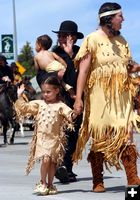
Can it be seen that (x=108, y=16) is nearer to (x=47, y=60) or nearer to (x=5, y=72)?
(x=47, y=60)

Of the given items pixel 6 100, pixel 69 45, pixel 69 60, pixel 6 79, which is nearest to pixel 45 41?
pixel 69 45

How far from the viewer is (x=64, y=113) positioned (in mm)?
8219

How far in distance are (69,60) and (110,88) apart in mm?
1465

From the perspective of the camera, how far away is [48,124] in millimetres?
8258

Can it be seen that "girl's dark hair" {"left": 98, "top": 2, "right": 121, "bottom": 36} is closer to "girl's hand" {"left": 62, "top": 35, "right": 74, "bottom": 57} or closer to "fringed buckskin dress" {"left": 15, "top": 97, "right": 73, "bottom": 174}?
"fringed buckskin dress" {"left": 15, "top": 97, "right": 73, "bottom": 174}

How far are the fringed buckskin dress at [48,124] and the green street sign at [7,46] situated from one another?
2664 cm

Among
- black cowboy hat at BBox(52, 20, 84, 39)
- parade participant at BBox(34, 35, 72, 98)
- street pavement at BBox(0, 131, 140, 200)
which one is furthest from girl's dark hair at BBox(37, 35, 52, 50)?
street pavement at BBox(0, 131, 140, 200)

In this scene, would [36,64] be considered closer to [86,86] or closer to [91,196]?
[86,86]

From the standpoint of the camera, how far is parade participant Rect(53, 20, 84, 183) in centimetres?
931

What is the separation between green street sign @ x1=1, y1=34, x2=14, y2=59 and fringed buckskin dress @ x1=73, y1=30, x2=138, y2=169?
26.9 m

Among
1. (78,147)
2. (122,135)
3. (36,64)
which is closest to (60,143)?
(78,147)

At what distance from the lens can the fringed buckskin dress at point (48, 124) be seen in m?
8.24

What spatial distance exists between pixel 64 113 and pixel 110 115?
500 mm

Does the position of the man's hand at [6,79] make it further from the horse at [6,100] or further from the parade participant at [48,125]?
the parade participant at [48,125]
